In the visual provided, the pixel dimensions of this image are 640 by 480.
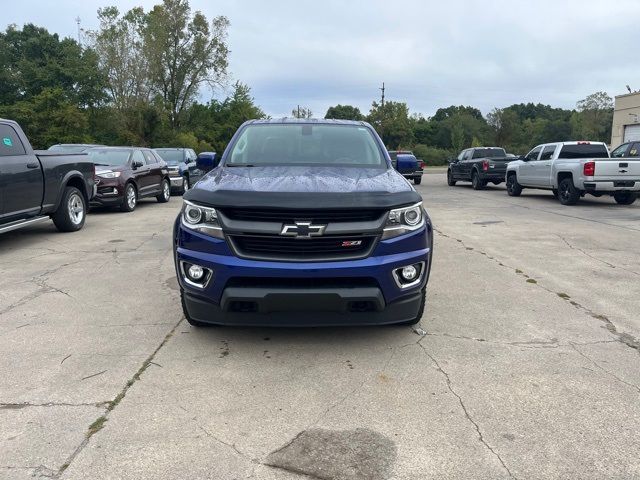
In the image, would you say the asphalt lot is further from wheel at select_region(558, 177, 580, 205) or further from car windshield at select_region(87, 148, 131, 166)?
wheel at select_region(558, 177, 580, 205)

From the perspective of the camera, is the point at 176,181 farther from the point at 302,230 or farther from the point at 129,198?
the point at 302,230

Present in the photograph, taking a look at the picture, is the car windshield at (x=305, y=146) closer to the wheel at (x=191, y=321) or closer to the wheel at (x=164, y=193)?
the wheel at (x=191, y=321)

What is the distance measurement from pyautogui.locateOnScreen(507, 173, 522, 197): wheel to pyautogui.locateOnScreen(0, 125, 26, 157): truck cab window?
15588mm

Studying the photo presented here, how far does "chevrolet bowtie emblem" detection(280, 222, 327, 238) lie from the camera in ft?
12.3

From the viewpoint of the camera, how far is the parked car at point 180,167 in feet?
61.0

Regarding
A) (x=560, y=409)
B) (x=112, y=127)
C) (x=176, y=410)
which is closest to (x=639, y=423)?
(x=560, y=409)

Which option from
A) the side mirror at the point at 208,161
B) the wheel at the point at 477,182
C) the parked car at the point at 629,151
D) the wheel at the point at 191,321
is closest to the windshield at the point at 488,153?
the wheel at the point at 477,182

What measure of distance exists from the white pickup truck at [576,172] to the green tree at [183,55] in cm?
3501

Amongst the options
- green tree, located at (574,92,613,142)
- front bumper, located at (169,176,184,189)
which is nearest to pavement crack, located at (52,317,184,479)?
front bumper, located at (169,176,184,189)

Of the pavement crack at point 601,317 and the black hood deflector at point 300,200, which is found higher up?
the black hood deflector at point 300,200

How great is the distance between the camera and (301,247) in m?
3.79

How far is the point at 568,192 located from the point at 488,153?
29.1 feet

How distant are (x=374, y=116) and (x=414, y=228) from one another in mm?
73116

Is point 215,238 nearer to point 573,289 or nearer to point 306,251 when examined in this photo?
point 306,251
